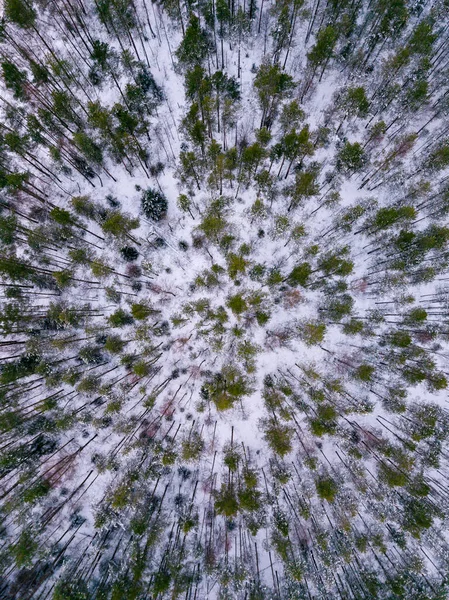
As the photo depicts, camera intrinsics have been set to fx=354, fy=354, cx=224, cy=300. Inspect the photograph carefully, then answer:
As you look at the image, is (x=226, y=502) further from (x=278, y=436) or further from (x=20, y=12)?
(x=20, y=12)

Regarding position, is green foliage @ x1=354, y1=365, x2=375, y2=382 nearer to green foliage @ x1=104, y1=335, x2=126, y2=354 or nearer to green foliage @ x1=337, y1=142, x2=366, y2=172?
green foliage @ x1=337, y1=142, x2=366, y2=172

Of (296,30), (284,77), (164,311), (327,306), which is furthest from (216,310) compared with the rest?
(296,30)

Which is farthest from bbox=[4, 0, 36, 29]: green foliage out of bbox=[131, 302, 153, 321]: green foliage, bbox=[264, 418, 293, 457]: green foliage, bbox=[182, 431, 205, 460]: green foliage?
bbox=[264, 418, 293, 457]: green foliage

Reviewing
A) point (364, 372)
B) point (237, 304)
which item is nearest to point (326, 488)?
point (364, 372)

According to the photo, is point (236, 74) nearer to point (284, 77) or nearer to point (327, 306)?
point (284, 77)

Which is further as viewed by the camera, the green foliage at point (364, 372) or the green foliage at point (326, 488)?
the green foliage at point (364, 372)

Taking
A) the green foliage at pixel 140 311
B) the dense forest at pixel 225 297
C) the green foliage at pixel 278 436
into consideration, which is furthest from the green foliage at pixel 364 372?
the green foliage at pixel 140 311

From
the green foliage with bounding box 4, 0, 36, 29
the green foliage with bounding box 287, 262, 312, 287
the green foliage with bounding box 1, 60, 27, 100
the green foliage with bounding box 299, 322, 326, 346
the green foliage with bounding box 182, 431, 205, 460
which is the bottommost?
the green foliage with bounding box 182, 431, 205, 460

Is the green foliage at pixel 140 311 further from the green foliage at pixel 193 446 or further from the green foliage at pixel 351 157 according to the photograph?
the green foliage at pixel 351 157
